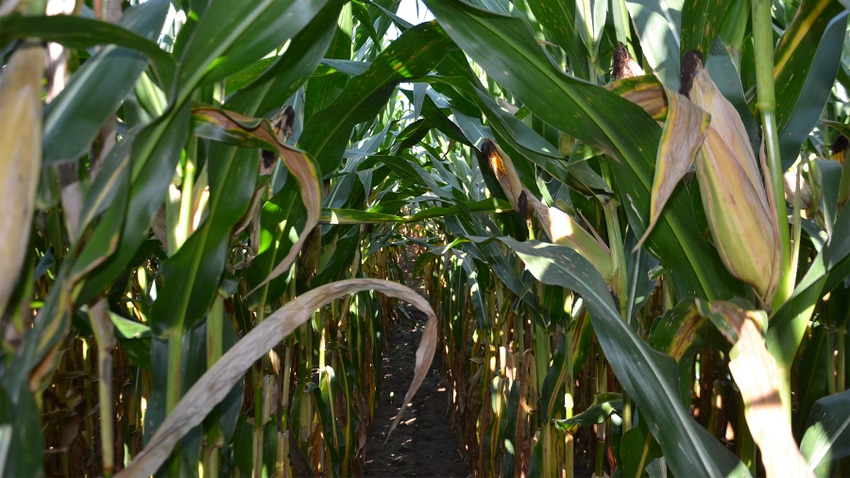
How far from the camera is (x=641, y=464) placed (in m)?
0.88

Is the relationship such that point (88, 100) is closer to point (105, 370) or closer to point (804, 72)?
point (105, 370)

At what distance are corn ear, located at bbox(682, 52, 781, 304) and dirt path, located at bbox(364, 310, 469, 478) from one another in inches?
Result: 76.8

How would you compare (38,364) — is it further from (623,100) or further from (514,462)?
(514,462)

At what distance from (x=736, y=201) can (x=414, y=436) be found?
11.0 ft

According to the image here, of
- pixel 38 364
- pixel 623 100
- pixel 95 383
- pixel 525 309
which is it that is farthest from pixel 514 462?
pixel 38 364

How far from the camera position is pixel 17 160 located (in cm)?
44

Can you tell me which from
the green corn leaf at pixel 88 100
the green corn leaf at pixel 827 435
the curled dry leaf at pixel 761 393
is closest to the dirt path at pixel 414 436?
the green corn leaf at pixel 827 435

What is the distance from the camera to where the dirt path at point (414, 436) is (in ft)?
10.7

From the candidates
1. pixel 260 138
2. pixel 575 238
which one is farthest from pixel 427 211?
pixel 260 138

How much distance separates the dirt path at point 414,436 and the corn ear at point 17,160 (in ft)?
6.86

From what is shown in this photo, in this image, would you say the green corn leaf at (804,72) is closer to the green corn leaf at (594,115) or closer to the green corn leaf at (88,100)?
the green corn leaf at (594,115)

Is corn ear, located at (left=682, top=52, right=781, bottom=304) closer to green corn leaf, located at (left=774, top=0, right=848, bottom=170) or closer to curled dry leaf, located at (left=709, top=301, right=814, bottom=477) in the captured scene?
curled dry leaf, located at (left=709, top=301, right=814, bottom=477)

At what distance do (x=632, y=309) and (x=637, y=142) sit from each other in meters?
0.41

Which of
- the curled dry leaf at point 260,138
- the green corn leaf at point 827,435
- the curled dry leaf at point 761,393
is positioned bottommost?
the green corn leaf at point 827,435
